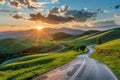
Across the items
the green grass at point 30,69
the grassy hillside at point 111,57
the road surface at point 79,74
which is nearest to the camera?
the road surface at point 79,74

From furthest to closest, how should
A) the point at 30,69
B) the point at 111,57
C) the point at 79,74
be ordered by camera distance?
the point at 111,57, the point at 30,69, the point at 79,74

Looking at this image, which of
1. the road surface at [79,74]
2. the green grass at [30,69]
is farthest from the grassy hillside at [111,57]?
the green grass at [30,69]

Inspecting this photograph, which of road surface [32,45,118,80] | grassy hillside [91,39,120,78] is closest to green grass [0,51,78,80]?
road surface [32,45,118,80]

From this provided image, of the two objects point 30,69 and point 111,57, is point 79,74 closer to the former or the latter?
point 30,69

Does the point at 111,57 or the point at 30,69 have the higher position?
the point at 30,69

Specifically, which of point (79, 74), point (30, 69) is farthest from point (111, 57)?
point (79, 74)

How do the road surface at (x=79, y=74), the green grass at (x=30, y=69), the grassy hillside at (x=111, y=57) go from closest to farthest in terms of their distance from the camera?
the road surface at (x=79, y=74), the green grass at (x=30, y=69), the grassy hillside at (x=111, y=57)

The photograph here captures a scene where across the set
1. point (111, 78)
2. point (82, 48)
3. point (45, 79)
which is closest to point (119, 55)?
point (111, 78)

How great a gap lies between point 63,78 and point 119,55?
3411cm

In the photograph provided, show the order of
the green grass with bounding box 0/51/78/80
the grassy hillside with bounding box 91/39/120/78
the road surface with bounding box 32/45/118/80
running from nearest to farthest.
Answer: the road surface with bounding box 32/45/118/80, the green grass with bounding box 0/51/78/80, the grassy hillside with bounding box 91/39/120/78

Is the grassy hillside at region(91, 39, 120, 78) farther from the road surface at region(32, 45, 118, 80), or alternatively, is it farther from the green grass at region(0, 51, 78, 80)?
the green grass at region(0, 51, 78, 80)

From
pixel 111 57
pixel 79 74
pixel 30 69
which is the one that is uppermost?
pixel 79 74

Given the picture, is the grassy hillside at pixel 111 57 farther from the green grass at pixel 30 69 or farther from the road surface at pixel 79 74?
the green grass at pixel 30 69

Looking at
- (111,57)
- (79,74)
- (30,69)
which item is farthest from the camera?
(111,57)
